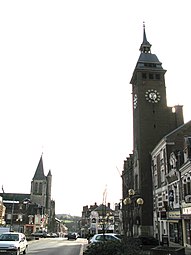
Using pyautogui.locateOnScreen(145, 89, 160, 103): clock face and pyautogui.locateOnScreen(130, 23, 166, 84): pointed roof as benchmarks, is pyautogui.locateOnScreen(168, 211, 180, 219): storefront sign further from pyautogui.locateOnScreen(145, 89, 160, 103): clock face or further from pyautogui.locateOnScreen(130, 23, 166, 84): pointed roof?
pyautogui.locateOnScreen(130, 23, 166, 84): pointed roof

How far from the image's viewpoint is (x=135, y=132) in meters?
53.9

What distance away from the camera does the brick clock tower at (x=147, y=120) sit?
46625 mm

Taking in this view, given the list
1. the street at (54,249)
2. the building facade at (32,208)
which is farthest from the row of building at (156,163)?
the building facade at (32,208)

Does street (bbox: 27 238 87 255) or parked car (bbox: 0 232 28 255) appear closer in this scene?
parked car (bbox: 0 232 28 255)

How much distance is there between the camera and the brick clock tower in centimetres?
4662

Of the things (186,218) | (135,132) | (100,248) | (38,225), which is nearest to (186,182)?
(186,218)

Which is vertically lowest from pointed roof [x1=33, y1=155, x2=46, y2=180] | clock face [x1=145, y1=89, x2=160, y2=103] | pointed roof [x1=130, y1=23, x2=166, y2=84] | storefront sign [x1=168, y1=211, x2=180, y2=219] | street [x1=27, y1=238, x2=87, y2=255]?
street [x1=27, y1=238, x2=87, y2=255]

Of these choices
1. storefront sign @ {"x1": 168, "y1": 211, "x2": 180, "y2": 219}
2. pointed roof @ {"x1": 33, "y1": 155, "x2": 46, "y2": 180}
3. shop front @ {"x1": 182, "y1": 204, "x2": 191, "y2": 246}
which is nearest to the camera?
shop front @ {"x1": 182, "y1": 204, "x2": 191, "y2": 246}

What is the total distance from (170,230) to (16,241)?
69.8 ft

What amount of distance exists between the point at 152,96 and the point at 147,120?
14.8ft

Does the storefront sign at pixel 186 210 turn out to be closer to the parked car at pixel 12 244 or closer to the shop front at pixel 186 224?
the shop front at pixel 186 224

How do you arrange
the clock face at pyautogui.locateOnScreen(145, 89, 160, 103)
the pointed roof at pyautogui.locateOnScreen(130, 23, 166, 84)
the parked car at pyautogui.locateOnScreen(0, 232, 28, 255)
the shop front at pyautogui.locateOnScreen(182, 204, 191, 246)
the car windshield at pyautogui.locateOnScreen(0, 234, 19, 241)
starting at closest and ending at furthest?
the parked car at pyautogui.locateOnScreen(0, 232, 28, 255)
the car windshield at pyautogui.locateOnScreen(0, 234, 19, 241)
the shop front at pyautogui.locateOnScreen(182, 204, 191, 246)
the clock face at pyautogui.locateOnScreen(145, 89, 160, 103)
the pointed roof at pyautogui.locateOnScreen(130, 23, 166, 84)

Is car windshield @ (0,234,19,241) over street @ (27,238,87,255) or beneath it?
over

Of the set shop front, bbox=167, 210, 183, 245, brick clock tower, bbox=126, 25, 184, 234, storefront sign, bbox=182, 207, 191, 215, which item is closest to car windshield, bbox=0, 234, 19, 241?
storefront sign, bbox=182, 207, 191, 215
